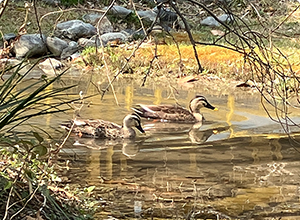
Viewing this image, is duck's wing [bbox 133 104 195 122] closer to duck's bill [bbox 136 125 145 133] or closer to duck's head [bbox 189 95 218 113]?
duck's head [bbox 189 95 218 113]

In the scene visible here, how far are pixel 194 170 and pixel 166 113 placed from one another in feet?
10.7

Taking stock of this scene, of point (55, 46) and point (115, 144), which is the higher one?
point (55, 46)

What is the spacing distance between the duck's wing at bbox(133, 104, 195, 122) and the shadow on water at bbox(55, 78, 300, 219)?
12 centimetres

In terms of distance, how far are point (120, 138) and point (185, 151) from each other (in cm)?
108

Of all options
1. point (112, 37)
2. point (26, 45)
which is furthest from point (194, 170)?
point (112, 37)

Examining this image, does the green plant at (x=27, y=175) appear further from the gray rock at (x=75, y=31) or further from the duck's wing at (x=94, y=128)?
the gray rock at (x=75, y=31)

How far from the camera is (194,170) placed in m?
6.20

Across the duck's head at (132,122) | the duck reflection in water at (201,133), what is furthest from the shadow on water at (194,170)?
the duck's head at (132,122)

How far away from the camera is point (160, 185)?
5598 mm

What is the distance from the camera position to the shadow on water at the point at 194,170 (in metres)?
4.91

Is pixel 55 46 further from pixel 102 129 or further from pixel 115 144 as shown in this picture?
pixel 115 144

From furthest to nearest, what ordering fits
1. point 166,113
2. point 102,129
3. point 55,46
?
point 55,46
point 166,113
point 102,129

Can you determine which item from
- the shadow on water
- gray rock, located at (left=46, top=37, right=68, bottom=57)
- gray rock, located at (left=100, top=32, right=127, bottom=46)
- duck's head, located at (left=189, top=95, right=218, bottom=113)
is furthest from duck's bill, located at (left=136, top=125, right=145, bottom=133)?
gray rock, located at (left=100, top=32, right=127, bottom=46)

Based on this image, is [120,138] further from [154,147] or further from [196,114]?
[196,114]
